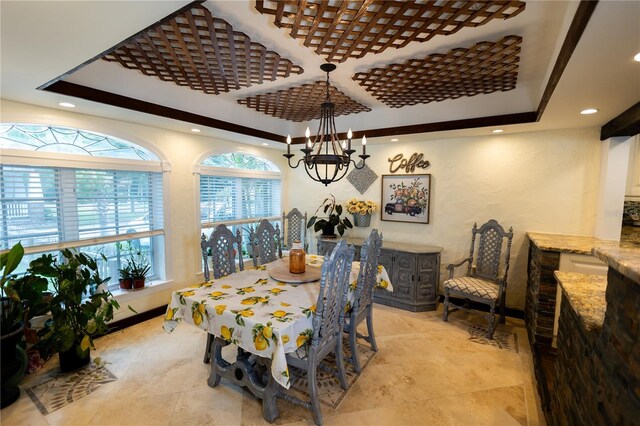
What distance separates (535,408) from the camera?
2090mm

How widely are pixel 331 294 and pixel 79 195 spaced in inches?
109

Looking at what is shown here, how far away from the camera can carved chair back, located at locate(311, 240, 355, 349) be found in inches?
71.7

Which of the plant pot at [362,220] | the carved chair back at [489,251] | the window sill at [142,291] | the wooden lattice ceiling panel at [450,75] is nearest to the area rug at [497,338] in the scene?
the carved chair back at [489,251]

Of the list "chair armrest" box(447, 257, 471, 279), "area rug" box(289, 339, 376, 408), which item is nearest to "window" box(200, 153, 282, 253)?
"area rug" box(289, 339, 376, 408)

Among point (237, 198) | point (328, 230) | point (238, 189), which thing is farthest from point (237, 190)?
point (328, 230)

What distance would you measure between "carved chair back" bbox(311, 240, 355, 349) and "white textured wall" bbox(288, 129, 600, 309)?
2.41 m

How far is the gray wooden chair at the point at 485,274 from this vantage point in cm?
317

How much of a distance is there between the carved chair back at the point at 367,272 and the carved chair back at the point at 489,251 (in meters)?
1.62

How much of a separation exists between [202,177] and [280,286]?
2363 millimetres

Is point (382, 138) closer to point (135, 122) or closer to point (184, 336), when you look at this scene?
point (135, 122)

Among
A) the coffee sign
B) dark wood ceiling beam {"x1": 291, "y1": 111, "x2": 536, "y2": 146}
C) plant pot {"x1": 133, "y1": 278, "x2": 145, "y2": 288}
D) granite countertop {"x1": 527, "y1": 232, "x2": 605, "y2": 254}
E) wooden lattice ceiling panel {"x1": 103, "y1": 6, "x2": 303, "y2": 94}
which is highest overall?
wooden lattice ceiling panel {"x1": 103, "y1": 6, "x2": 303, "y2": 94}

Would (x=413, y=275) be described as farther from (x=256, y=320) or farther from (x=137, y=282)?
(x=137, y=282)

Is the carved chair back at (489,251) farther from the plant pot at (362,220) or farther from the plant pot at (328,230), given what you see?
the plant pot at (328,230)

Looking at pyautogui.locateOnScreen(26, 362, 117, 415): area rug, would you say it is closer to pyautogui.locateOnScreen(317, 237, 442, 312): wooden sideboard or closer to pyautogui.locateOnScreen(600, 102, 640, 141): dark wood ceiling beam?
pyautogui.locateOnScreen(317, 237, 442, 312): wooden sideboard
